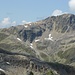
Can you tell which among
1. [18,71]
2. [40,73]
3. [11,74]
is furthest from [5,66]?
[40,73]

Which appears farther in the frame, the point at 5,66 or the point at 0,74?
the point at 5,66

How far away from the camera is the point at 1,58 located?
189875mm

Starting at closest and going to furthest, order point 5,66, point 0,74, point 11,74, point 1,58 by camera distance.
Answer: point 0,74, point 11,74, point 5,66, point 1,58

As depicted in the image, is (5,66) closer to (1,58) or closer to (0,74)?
(1,58)

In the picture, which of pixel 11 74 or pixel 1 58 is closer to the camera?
pixel 11 74

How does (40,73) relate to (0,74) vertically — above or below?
below

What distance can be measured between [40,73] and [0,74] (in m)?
99.3

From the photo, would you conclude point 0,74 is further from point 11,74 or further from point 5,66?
point 5,66

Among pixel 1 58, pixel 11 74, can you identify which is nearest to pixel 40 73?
pixel 1 58

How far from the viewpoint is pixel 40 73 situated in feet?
652

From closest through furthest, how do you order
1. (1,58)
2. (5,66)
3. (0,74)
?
(0,74) → (5,66) → (1,58)

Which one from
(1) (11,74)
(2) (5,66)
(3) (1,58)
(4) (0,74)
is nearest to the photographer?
(4) (0,74)

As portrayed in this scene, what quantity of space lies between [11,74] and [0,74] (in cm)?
5337

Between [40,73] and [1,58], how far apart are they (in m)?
27.1
